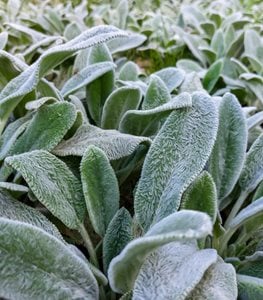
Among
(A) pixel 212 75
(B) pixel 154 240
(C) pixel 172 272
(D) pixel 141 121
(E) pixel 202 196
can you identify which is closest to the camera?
(B) pixel 154 240

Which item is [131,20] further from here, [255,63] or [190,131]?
[190,131]

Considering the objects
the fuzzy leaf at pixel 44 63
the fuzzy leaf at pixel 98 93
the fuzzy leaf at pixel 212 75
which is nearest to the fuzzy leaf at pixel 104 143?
the fuzzy leaf at pixel 44 63

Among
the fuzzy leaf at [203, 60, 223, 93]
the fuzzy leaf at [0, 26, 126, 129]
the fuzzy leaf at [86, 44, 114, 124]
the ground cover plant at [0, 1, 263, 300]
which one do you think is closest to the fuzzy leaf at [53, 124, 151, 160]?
the ground cover plant at [0, 1, 263, 300]

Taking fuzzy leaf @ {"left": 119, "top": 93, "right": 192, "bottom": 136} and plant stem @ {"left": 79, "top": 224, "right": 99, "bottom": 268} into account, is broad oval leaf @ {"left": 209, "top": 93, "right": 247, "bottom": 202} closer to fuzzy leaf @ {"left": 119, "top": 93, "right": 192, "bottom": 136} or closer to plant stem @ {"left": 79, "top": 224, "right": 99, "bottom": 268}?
fuzzy leaf @ {"left": 119, "top": 93, "right": 192, "bottom": 136}

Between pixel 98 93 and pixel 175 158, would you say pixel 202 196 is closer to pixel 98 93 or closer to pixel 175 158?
pixel 175 158

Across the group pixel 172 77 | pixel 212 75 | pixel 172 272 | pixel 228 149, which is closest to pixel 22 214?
pixel 172 272
